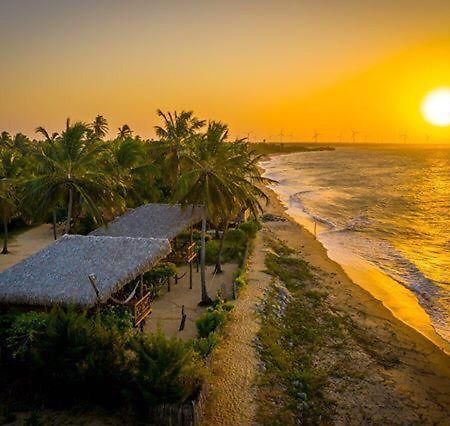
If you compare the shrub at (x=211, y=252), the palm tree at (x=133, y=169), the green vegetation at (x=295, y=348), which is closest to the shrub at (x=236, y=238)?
the shrub at (x=211, y=252)

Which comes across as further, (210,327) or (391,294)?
(391,294)

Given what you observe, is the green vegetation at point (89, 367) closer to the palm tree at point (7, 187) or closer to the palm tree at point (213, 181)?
the palm tree at point (213, 181)

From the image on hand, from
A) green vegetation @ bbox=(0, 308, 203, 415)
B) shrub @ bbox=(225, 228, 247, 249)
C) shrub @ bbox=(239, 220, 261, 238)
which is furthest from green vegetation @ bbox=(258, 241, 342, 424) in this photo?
shrub @ bbox=(239, 220, 261, 238)

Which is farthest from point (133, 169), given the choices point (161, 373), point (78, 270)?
point (161, 373)

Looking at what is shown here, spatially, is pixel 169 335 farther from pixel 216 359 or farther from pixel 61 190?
pixel 61 190

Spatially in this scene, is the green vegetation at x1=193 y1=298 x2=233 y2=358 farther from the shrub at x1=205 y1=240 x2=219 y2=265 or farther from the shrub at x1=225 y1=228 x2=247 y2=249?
the shrub at x1=225 y1=228 x2=247 y2=249

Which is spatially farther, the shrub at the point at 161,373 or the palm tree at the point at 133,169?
the palm tree at the point at 133,169

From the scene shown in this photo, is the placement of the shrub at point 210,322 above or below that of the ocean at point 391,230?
above

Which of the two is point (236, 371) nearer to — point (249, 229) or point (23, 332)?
point (23, 332)
